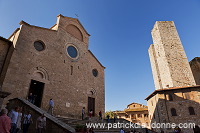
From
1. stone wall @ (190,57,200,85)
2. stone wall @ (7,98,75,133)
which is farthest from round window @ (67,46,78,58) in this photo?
stone wall @ (190,57,200,85)

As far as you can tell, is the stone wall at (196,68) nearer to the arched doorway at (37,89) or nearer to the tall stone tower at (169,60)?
the tall stone tower at (169,60)

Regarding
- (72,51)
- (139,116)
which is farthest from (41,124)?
(139,116)

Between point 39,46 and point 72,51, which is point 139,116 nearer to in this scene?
point 72,51

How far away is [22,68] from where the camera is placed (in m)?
11.5

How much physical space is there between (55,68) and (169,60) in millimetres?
19341

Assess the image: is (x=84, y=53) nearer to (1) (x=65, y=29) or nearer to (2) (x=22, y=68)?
(1) (x=65, y=29)

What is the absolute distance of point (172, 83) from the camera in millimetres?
22172

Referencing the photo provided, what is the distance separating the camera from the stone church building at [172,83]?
60.2 feet

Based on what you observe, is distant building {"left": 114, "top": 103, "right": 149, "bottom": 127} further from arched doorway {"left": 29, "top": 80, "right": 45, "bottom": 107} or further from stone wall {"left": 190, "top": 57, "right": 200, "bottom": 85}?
arched doorway {"left": 29, "top": 80, "right": 45, "bottom": 107}

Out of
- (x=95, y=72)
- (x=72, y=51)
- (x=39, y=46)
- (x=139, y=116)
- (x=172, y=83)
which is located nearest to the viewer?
(x=39, y=46)

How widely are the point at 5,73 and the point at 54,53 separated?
5.10 meters

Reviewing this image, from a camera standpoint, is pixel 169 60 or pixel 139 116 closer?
pixel 169 60

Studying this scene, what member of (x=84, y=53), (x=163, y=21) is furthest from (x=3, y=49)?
(x=163, y=21)

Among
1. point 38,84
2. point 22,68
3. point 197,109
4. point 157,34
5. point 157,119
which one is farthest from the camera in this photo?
point 157,34
